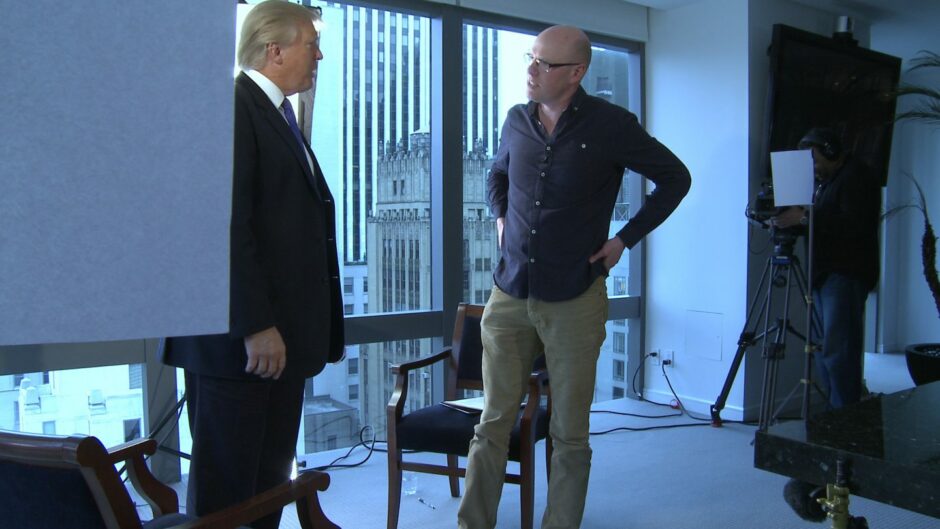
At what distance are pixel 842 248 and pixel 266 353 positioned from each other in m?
3.11

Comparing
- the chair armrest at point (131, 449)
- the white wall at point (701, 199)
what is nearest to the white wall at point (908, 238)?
the white wall at point (701, 199)

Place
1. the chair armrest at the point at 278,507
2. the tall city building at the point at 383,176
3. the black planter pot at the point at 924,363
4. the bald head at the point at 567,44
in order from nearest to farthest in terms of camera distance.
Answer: the chair armrest at the point at 278,507 < the bald head at the point at 567,44 < the tall city building at the point at 383,176 < the black planter pot at the point at 924,363

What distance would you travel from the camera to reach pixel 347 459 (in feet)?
11.0

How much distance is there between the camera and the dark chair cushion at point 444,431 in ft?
7.59

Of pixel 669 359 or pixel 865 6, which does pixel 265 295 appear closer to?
pixel 669 359

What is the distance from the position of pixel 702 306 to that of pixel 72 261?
13.9 ft

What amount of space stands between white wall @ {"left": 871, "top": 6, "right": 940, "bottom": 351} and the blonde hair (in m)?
6.32

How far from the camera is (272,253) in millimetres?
1365

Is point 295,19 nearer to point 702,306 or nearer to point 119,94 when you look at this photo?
point 119,94

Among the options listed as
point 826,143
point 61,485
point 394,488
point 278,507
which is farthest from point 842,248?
point 61,485

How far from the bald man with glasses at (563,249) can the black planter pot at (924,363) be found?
2852 millimetres

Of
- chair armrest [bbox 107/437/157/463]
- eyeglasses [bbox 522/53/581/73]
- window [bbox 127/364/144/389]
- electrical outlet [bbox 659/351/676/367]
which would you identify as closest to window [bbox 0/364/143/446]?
window [bbox 127/364/144/389]

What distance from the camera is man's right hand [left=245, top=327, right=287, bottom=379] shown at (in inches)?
50.0

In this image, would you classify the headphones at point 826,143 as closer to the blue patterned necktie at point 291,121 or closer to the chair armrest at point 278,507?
the blue patterned necktie at point 291,121
